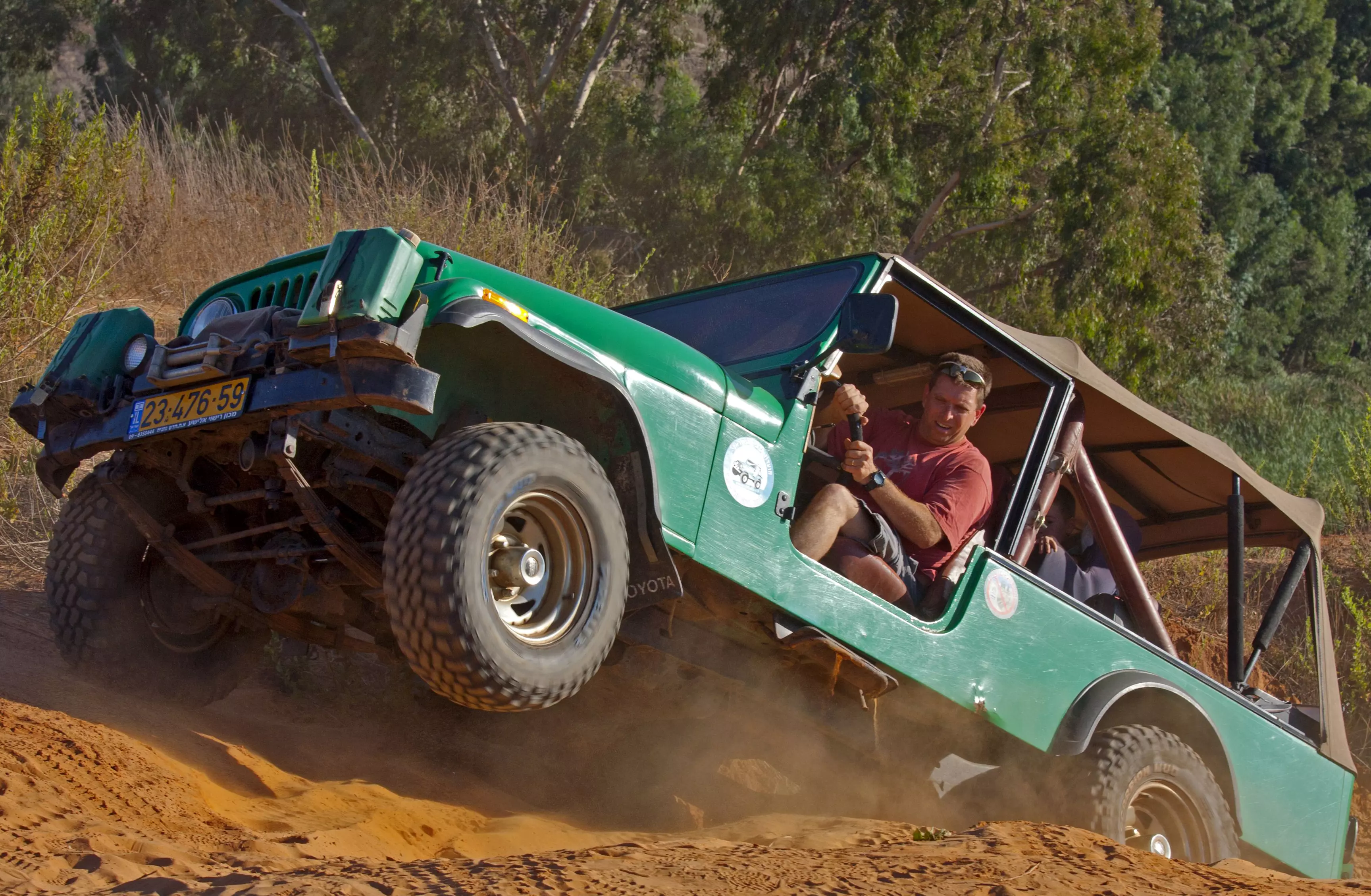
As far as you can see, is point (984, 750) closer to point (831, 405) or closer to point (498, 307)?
point (831, 405)

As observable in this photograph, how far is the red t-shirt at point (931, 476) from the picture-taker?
4.67 m

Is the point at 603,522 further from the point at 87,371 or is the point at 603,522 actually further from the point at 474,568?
the point at 87,371

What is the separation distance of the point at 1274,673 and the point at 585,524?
8.42m

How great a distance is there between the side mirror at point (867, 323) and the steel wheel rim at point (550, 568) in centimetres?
119

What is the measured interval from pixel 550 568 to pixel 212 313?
1518 mm

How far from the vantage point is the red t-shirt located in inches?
184

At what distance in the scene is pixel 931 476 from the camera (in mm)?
4871

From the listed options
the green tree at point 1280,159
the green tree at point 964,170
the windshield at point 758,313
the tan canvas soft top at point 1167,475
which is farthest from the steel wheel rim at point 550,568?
the green tree at point 1280,159

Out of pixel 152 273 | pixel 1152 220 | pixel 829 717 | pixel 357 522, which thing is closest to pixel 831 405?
pixel 829 717

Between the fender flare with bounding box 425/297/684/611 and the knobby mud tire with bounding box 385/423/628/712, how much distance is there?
8.3 inches

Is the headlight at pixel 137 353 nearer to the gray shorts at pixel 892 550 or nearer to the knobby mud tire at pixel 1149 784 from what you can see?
the gray shorts at pixel 892 550

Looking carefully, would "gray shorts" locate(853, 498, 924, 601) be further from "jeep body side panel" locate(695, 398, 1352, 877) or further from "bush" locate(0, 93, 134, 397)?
"bush" locate(0, 93, 134, 397)

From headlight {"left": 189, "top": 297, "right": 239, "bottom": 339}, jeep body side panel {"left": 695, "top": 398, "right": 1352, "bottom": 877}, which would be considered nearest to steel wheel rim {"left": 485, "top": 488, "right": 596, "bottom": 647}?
jeep body side panel {"left": 695, "top": 398, "right": 1352, "bottom": 877}

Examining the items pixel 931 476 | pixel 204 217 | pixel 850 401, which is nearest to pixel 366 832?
pixel 850 401
